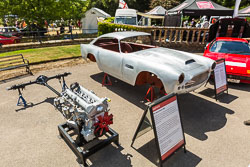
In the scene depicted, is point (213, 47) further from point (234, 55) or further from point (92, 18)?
point (92, 18)

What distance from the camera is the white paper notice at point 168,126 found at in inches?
108

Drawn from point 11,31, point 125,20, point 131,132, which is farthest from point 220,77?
point 11,31

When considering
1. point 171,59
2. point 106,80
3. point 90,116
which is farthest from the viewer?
point 106,80

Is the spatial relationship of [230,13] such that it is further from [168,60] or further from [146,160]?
[146,160]

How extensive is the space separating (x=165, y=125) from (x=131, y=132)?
1.11 m

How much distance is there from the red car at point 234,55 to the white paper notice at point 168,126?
→ 3.89 m

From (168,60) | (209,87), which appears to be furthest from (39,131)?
(209,87)

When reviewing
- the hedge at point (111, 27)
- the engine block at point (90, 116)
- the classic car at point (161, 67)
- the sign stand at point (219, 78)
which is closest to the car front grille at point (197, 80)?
the classic car at point (161, 67)

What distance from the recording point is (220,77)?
200 inches

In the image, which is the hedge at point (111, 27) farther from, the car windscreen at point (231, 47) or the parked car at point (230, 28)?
the car windscreen at point (231, 47)

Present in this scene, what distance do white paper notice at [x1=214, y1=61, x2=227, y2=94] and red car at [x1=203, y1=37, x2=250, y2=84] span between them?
766 millimetres

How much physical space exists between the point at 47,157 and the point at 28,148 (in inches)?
21.0

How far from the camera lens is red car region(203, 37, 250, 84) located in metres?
5.60

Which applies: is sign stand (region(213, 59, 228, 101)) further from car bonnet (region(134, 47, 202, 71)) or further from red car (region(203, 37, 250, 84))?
car bonnet (region(134, 47, 202, 71))
